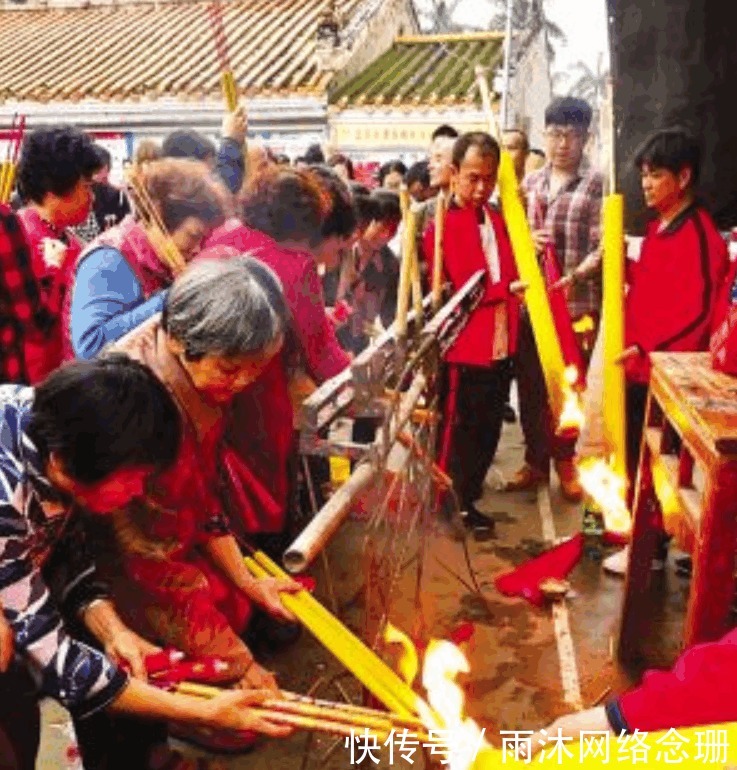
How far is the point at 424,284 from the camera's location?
5289 mm

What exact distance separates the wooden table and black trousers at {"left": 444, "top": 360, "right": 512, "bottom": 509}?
150 centimetres

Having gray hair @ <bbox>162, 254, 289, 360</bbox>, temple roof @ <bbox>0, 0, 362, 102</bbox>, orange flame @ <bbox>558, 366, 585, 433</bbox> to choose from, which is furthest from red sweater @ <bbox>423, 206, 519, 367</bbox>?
temple roof @ <bbox>0, 0, 362, 102</bbox>

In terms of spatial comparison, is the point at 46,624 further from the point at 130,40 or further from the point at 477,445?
the point at 130,40

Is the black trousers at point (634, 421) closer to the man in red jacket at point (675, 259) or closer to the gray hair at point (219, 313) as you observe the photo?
the man in red jacket at point (675, 259)

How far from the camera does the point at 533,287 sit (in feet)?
17.4

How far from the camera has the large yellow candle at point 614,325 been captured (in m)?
4.57

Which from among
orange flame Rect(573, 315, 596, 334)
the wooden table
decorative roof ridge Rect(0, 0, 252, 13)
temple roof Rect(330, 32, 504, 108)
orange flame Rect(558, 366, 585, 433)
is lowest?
orange flame Rect(558, 366, 585, 433)

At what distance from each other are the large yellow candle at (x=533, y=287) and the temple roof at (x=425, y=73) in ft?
25.1

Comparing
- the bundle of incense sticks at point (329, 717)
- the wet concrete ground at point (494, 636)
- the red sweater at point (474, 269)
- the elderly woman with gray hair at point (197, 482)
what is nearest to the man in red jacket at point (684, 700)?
the bundle of incense sticks at point (329, 717)

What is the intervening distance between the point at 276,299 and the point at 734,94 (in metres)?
3.90

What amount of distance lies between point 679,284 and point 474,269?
1.23 m

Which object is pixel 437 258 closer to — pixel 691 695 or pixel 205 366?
pixel 205 366

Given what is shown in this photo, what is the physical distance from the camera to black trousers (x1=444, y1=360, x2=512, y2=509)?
17.6 feet

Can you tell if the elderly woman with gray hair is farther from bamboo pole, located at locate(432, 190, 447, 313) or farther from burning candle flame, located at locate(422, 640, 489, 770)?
bamboo pole, located at locate(432, 190, 447, 313)
